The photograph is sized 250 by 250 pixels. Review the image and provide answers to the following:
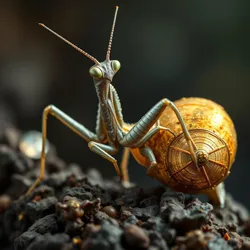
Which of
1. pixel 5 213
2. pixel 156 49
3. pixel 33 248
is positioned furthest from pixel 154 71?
pixel 33 248

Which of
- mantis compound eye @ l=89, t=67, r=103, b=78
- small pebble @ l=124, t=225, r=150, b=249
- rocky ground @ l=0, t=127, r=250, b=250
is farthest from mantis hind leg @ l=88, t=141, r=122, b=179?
small pebble @ l=124, t=225, r=150, b=249

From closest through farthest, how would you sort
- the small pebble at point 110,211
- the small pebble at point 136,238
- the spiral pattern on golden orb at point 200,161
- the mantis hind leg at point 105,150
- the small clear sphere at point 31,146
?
1. the small pebble at point 136,238
2. the small pebble at point 110,211
3. the spiral pattern on golden orb at point 200,161
4. the mantis hind leg at point 105,150
5. the small clear sphere at point 31,146

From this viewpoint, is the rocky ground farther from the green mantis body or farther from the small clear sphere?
the small clear sphere

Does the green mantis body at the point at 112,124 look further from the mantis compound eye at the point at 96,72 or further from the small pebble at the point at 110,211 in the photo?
the small pebble at the point at 110,211

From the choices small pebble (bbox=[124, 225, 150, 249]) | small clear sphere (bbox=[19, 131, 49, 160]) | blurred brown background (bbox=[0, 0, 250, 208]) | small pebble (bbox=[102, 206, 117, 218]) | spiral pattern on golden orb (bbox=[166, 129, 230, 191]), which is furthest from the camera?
blurred brown background (bbox=[0, 0, 250, 208])

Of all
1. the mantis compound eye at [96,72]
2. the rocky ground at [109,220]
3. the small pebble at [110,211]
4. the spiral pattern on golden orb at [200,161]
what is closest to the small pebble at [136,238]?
the rocky ground at [109,220]

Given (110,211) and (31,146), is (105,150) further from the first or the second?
(31,146)
